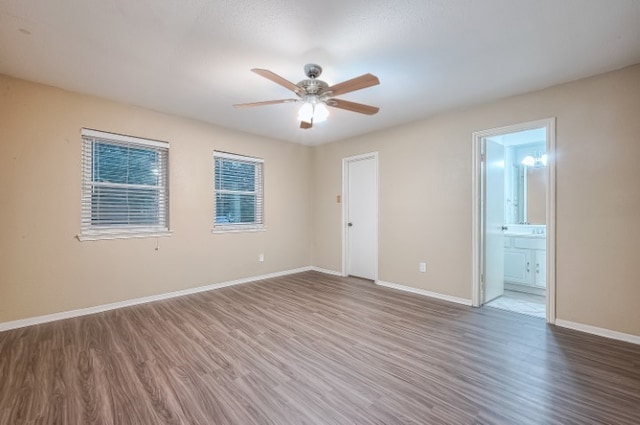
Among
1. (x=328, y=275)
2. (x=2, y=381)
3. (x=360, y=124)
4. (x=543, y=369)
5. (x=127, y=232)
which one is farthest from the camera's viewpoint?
(x=328, y=275)

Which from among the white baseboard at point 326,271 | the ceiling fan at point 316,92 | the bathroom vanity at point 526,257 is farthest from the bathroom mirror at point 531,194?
the ceiling fan at point 316,92

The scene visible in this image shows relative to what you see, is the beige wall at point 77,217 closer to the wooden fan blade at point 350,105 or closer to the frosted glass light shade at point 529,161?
the wooden fan blade at point 350,105

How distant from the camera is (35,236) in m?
2.94

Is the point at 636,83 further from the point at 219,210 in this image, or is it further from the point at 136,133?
the point at 136,133

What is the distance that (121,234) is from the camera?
3455mm

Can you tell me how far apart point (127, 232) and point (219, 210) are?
49.6 inches

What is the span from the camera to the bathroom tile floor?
132 inches

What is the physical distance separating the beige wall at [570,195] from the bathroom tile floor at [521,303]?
39 centimetres

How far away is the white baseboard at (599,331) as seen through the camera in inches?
99.3

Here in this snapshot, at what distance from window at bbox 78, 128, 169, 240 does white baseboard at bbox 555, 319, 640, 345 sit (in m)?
4.66

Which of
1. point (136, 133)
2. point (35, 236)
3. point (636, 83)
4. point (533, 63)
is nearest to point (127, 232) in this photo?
point (35, 236)

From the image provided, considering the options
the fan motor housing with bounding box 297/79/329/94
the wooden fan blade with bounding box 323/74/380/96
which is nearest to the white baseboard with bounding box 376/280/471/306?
the wooden fan blade with bounding box 323/74/380/96

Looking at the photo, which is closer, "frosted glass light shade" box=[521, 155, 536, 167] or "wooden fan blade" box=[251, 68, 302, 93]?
"wooden fan blade" box=[251, 68, 302, 93]

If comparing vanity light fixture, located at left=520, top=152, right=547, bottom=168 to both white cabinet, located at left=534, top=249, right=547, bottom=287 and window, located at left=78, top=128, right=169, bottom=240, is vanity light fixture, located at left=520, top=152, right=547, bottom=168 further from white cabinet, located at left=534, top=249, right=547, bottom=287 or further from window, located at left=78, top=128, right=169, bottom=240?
window, located at left=78, top=128, right=169, bottom=240
